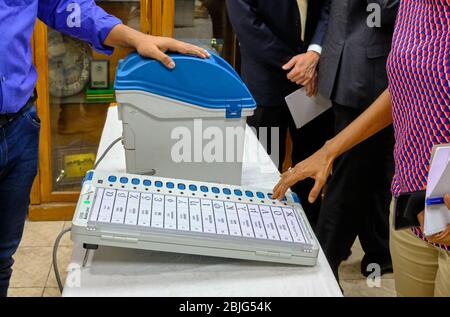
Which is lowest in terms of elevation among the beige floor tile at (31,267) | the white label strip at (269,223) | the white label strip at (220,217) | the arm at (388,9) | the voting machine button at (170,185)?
the beige floor tile at (31,267)

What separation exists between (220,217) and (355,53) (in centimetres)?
95

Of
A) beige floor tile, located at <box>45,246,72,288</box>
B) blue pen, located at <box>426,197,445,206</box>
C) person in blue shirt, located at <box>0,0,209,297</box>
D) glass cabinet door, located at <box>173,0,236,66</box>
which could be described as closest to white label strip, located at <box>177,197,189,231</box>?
person in blue shirt, located at <box>0,0,209,297</box>

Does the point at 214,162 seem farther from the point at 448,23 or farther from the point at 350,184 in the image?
the point at 350,184

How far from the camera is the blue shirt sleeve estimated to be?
4.89 ft

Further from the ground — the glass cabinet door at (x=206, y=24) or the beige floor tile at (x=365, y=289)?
the glass cabinet door at (x=206, y=24)

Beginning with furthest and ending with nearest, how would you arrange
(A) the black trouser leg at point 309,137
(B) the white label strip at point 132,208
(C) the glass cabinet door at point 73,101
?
(C) the glass cabinet door at point 73,101, (A) the black trouser leg at point 309,137, (B) the white label strip at point 132,208

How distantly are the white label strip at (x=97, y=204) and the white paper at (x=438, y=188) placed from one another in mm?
562

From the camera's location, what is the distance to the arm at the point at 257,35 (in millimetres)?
2121

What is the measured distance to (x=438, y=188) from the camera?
38.7 inches

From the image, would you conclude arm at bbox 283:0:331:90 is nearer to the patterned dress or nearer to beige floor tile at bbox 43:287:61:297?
the patterned dress

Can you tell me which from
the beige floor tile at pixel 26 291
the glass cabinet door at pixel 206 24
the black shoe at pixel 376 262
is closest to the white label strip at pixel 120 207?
the beige floor tile at pixel 26 291

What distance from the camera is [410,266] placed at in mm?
1271

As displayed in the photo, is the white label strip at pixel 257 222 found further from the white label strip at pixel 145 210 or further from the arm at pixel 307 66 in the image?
the arm at pixel 307 66

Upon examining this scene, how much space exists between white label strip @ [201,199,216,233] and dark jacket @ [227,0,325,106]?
3.57ft
